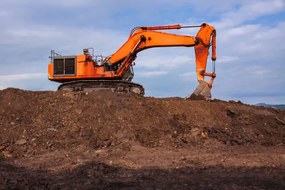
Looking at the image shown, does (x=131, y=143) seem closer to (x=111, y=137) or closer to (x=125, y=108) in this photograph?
(x=111, y=137)

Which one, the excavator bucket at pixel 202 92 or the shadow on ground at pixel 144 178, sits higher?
the excavator bucket at pixel 202 92

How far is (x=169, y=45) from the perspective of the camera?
17969mm

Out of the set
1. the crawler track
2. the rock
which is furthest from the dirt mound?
A: the crawler track

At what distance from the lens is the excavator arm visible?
16.6 meters

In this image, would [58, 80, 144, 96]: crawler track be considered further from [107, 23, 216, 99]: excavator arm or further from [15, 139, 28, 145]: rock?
[15, 139, 28, 145]: rock

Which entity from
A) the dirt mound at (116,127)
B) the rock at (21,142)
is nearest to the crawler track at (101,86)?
the dirt mound at (116,127)

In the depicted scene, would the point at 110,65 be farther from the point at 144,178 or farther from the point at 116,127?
the point at 144,178

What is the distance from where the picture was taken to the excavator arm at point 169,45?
16.6 meters

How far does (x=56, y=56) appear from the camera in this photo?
18969mm

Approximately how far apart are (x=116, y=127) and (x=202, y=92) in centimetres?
474

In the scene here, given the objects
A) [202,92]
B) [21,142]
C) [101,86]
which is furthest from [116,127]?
[101,86]

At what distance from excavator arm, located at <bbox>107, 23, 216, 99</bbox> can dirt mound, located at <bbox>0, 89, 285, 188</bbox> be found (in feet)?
4.42

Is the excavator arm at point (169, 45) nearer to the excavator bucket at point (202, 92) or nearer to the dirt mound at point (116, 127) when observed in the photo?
the excavator bucket at point (202, 92)

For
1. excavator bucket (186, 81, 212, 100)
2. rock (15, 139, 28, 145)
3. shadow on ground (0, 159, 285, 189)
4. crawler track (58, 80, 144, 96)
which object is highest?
crawler track (58, 80, 144, 96)
